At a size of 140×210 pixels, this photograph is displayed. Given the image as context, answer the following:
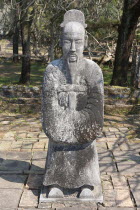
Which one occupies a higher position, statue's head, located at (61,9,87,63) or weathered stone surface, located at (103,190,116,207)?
statue's head, located at (61,9,87,63)

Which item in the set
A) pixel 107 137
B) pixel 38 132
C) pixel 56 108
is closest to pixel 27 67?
pixel 38 132

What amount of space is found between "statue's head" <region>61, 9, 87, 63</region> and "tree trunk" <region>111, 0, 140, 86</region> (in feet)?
18.3

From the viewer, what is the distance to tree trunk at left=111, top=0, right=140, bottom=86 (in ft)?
27.4

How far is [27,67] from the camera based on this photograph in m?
11.0

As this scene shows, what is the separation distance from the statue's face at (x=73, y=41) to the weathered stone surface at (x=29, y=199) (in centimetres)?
201

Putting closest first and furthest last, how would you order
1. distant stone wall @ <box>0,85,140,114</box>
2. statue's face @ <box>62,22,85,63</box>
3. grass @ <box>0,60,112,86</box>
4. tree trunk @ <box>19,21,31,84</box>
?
statue's face @ <box>62,22,85,63</box> → distant stone wall @ <box>0,85,140,114</box> → tree trunk @ <box>19,21,31,84</box> → grass @ <box>0,60,112,86</box>

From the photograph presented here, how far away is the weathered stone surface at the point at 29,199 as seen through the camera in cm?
368

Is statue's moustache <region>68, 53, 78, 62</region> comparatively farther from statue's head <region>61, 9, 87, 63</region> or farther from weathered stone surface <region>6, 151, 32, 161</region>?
weathered stone surface <region>6, 151, 32, 161</region>

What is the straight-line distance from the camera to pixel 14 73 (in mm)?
15359

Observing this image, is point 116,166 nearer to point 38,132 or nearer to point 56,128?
point 56,128

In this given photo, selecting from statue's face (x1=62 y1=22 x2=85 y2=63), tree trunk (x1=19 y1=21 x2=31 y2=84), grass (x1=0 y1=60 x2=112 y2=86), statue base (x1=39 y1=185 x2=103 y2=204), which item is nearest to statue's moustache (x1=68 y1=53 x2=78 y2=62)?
statue's face (x1=62 y1=22 x2=85 y2=63)

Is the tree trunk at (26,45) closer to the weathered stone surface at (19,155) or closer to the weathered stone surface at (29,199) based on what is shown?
the weathered stone surface at (19,155)

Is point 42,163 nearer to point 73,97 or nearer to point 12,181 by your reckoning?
point 12,181

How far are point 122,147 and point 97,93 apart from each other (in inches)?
98.8
